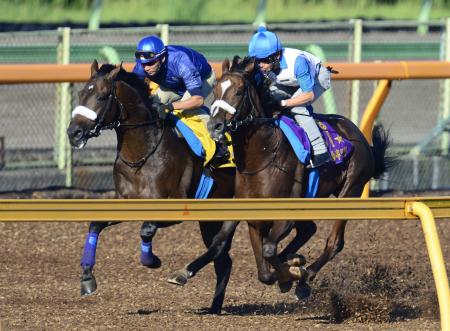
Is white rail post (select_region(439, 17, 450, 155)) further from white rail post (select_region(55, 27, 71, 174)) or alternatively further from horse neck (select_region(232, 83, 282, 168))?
horse neck (select_region(232, 83, 282, 168))

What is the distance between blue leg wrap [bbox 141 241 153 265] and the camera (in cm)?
785

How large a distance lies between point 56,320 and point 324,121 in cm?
242

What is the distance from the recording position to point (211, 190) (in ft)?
26.8

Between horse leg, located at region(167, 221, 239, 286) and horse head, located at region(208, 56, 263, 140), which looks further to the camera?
horse leg, located at region(167, 221, 239, 286)

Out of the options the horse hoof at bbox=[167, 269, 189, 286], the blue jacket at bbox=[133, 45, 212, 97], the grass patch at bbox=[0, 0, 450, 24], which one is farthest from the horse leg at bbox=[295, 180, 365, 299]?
the grass patch at bbox=[0, 0, 450, 24]

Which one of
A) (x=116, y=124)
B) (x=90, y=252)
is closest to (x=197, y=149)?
(x=116, y=124)

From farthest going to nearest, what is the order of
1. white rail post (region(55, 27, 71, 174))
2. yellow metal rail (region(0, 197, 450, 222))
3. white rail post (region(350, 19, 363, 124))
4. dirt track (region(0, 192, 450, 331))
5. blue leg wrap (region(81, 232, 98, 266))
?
white rail post (region(350, 19, 363, 124))
white rail post (region(55, 27, 71, 174))
blue leg wrap (region(81, 232, 98, 266))
dirt track (region(0, 192, 450, 331))
yellow metal rail (region(0, 197, 450, 222))

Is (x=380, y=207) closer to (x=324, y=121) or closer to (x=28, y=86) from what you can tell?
(x=324, y=121)

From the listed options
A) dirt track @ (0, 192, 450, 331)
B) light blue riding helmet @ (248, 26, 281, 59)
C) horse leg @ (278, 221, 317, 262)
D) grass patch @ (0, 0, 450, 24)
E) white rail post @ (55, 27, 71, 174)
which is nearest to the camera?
dirt track @ (0, 192, 450, 331)

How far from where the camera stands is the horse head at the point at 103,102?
7543 millimetres

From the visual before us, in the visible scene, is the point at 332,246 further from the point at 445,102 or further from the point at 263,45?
the point at 445,102

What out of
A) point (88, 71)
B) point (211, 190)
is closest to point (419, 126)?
point (88, 71)

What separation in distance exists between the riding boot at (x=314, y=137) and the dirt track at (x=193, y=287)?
0.89m

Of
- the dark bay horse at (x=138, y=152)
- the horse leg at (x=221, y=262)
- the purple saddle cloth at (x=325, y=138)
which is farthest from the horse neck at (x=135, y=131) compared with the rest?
the purple saddle cloth at (x=325, y=138)
